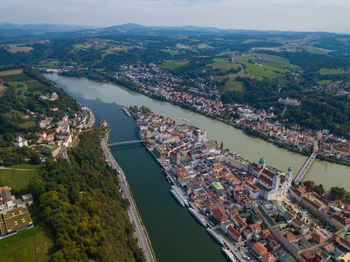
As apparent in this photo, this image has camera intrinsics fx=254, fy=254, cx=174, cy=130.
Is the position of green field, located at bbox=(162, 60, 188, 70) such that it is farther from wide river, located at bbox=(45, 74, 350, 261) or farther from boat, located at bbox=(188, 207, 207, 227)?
boat, located at bbox=(188, 207, 207, 227)

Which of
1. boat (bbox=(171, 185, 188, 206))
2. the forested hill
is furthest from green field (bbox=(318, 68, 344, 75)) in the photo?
the forested hill

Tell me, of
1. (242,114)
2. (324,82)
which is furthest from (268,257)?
(324,82)

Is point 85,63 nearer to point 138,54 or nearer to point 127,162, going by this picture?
point 138,54

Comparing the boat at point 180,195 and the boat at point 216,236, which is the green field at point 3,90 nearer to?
the boat at point 180,195

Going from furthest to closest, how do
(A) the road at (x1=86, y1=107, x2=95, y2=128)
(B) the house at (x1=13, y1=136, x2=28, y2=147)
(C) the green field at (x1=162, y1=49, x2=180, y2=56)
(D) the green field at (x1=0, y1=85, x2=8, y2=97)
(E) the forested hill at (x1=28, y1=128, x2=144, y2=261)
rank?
1. (C) the green field at (x1=162, y1=49, x2=180, y2=56)
2. (D) the green field at (x1=0, y1=85, x2=8, y2=97)
3. (A) the road at (x1=86, y1=107, x2=95, y2=128)
4. (B) the house at (x1=13, y1=136, x2=28, y2=147)
5. (E) the forested hill at (x1=28, y1=128, x2=144, y2=261)

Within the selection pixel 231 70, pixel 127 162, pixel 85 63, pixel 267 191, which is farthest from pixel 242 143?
pixel 85 63
